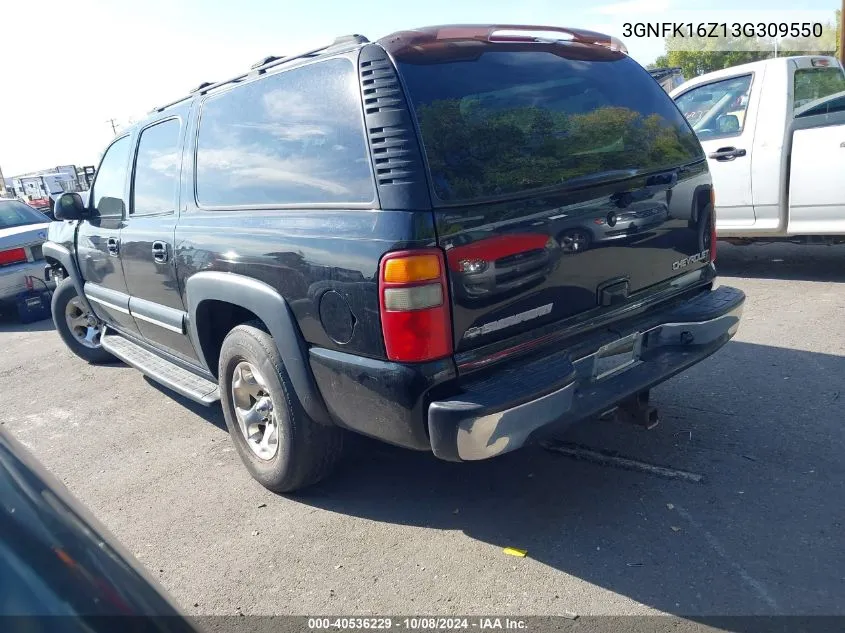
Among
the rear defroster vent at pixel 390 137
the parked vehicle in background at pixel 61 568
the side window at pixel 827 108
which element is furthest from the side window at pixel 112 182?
the side window at pixel 827 108

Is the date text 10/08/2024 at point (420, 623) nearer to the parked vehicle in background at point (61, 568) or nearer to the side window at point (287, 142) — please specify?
the parked vehicle in background at point (61, 568)

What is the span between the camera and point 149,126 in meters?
4.59

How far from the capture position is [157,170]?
172 inches

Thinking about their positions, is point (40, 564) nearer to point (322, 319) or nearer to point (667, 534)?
point (322, 319)

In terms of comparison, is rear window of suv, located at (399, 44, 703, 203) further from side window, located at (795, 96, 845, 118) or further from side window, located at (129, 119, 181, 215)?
side window, located at (795, 96, 845, 118)

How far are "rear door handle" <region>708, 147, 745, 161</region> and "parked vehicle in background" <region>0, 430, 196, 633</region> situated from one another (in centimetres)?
637

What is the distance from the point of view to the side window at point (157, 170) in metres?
4.14

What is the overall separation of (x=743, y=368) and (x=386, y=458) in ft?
7.86

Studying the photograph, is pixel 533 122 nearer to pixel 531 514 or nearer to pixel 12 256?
pixel 531 514

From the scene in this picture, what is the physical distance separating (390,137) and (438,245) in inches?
18.3

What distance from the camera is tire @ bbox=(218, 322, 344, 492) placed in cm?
329

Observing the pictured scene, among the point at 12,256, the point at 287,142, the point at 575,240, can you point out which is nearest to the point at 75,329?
the point at 12,256

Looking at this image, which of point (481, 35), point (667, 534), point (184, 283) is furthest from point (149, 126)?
point (667, 534)

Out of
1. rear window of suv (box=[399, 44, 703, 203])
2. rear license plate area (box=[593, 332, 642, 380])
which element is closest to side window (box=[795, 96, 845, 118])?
rear window of suv (box=[399, 44, 703, 203])
